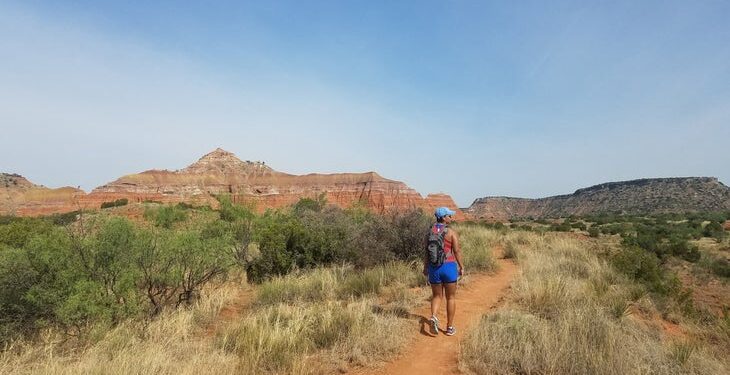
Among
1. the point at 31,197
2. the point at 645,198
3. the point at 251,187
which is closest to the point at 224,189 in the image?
the point at 251,187

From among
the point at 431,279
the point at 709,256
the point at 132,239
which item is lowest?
the point at 709,256

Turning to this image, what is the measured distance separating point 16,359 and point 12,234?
26.0 ft

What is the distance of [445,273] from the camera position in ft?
21.4

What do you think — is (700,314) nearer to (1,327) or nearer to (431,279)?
(431,279)

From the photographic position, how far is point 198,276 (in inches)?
346

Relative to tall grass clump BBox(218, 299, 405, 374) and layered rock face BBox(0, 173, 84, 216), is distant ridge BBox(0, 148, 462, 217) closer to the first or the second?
layered rock face BBox(0, 173, 84, 216)

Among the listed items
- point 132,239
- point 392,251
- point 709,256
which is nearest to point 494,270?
point 392,251

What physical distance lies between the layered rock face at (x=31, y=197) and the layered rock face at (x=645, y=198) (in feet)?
269

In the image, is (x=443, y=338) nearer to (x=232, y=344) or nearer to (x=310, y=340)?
(x=310, y=340)

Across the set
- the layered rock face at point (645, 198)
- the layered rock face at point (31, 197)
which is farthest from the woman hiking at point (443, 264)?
the layered rock face at point (31, 197)

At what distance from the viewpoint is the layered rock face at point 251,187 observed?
287 ft

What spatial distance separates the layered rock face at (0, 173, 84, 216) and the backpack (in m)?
84.4

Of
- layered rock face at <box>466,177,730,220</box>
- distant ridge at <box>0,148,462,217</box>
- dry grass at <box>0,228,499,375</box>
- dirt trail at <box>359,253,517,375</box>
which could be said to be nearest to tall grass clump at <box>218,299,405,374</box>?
dry grass at <box>0,228,499,375</box>

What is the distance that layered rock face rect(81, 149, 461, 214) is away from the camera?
87.4 metres
